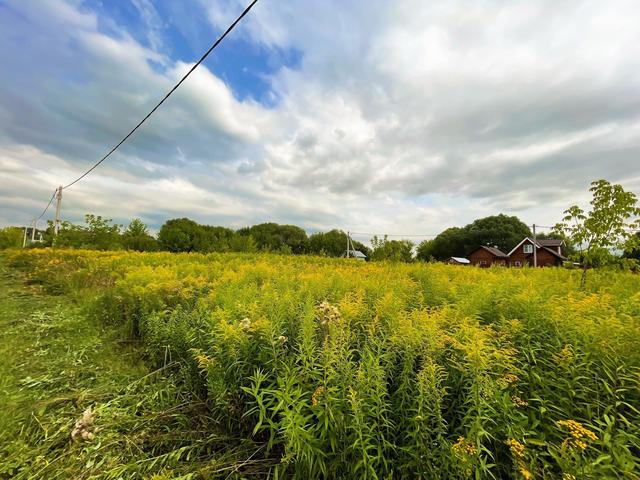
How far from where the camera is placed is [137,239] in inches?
926

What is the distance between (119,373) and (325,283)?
259 centimetres

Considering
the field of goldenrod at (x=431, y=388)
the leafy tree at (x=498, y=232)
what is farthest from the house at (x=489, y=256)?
the field of goldenrod at (x=431, y=388)

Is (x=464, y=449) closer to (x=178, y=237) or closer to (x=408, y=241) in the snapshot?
(x=408, y=241)

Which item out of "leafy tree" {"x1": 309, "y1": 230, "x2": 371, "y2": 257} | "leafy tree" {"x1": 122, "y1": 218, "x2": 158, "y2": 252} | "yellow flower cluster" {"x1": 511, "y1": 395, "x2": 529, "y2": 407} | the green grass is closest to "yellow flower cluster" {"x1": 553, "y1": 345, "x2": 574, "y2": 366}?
"yellow flower cluster" {"x1": 511, "y1": 395, "x2": 529, "y2": 407}

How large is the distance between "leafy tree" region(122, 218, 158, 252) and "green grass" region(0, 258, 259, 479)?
20.3 metres

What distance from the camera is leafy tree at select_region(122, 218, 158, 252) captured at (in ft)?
73.8

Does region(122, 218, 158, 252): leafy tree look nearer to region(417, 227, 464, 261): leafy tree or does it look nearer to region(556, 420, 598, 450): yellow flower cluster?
region(556, 420, 598, 450): yellow flower cluster

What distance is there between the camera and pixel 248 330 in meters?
2.31

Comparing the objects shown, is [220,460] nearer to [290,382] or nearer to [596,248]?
[290,382]

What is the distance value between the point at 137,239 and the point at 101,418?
24503mm

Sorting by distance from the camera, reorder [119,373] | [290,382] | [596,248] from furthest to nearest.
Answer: [596,248] → [119,373] → [290,382]

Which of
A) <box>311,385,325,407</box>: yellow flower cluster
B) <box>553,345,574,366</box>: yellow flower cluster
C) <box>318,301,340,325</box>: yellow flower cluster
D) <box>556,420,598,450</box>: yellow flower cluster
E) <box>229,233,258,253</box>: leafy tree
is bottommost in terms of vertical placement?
<box>311,385,325,407</box>: yellow flower cluster

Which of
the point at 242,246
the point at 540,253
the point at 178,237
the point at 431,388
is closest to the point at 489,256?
the point at 540,253

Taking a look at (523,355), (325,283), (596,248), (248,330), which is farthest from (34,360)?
(596,248)
